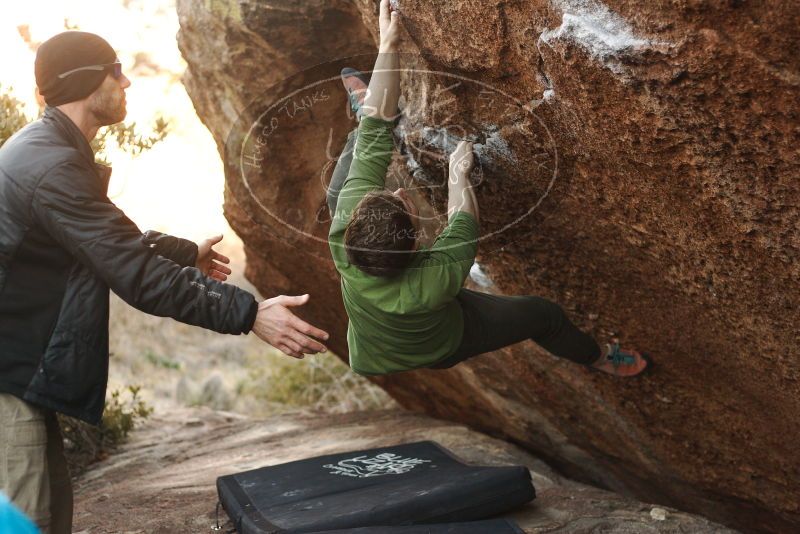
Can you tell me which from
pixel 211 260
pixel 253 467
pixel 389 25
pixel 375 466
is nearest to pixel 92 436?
pixel 253 467

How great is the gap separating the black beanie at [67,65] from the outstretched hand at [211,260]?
696mm

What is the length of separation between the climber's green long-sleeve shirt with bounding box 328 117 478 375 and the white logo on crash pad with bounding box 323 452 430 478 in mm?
989

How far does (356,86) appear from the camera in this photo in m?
3.74

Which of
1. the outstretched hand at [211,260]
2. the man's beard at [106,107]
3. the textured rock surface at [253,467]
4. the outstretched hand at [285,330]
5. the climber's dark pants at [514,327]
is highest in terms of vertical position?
the man's beard at [106,107]

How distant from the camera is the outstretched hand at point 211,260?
10.9 ft

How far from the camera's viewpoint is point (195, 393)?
32.0 ft

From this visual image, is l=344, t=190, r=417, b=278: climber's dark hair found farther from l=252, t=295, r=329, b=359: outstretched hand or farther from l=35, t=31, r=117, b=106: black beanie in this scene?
l=35, t=31, r=117, b=106: black beanie

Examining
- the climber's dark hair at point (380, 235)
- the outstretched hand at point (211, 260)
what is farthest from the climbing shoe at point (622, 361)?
the outstretched hand at point (211, 260)

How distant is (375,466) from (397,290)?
5.03 feet

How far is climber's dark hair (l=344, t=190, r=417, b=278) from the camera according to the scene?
3.00 metres

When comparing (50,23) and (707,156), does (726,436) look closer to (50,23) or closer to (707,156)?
(707,156)

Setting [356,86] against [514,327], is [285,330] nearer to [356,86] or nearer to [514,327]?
[514,327]

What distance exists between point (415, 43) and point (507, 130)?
47cm

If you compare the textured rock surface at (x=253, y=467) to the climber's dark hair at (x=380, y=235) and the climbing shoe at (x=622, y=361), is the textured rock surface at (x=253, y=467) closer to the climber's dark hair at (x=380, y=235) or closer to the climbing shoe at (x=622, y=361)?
the climbing shoe at (x=622, y=361)
